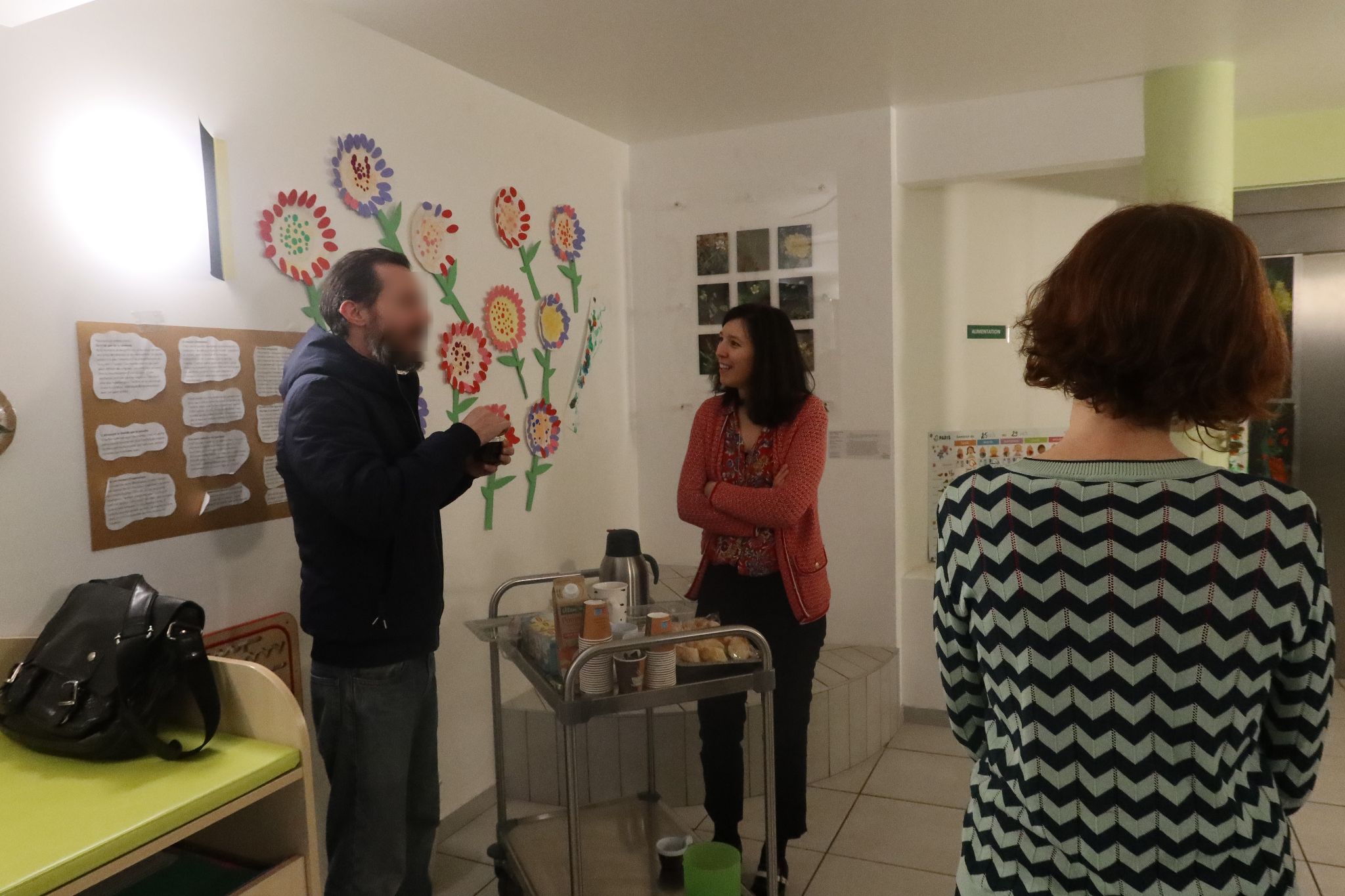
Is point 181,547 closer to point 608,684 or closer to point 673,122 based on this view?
point 608,684

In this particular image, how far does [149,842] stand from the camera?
1.16 meters

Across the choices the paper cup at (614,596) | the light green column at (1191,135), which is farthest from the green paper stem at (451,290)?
the light green column at (1191,135)

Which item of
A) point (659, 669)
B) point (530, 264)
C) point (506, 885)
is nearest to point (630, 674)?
point (659, 669)

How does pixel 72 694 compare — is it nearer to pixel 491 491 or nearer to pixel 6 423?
pixel 6 423

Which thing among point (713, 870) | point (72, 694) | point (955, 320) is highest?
point (955, 320)

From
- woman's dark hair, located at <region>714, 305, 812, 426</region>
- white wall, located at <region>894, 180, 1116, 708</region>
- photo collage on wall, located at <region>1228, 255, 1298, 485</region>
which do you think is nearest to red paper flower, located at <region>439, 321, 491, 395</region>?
woman's dark hair, located at <region>714, 305, 812, 426</region>

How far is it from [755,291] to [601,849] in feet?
7.08

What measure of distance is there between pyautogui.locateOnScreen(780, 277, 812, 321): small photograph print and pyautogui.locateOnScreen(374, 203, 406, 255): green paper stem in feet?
5.09

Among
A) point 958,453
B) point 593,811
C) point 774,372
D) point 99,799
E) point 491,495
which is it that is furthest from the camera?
point 958,453

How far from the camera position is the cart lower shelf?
7.03 ft

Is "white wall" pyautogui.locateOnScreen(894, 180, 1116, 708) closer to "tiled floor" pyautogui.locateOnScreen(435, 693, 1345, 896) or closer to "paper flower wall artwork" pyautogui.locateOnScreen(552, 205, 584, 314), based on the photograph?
"tiled floor" pyautogui.locateOnScreen(435, 693, 1345, 896)

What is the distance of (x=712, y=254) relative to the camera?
3.69 m

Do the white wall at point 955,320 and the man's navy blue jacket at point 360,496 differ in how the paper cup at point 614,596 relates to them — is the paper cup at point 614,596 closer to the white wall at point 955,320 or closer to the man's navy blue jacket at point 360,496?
the man's navy blue jacket at point 360,496

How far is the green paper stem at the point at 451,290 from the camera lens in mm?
2674
